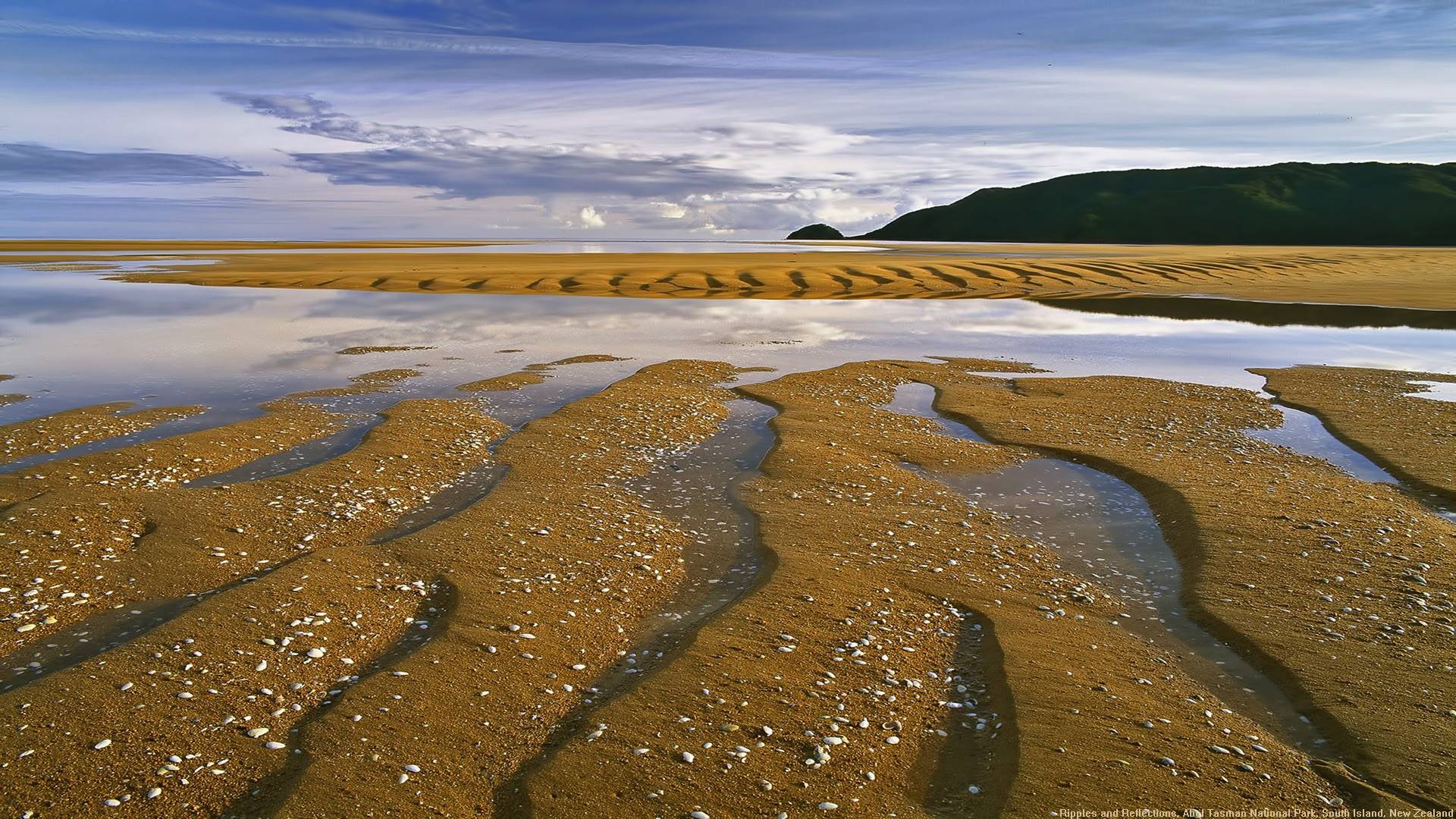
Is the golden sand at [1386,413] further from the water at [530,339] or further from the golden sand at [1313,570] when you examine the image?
the water at [530,339]

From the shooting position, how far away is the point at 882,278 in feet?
168

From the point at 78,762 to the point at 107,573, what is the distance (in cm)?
377

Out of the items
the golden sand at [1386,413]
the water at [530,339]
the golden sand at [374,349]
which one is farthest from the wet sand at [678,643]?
the golden sand at [374,349]

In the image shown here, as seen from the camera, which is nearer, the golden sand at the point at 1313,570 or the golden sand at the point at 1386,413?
the golden sand at the point at 1313,570

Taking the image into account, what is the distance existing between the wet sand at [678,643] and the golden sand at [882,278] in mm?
32957

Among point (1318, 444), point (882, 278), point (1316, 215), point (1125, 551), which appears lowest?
point (1125, 551)

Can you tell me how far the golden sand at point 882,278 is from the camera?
149 ft

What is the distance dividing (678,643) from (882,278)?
45.6 m

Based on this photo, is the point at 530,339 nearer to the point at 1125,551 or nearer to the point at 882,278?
the point at 1125,551

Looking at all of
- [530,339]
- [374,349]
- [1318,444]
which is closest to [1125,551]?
[1318,444]

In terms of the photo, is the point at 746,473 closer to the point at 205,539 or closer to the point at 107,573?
the point at 205,539

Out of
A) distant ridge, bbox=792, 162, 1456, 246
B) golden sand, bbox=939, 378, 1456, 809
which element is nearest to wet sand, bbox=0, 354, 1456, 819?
golden sand, bbox=939, 378, 1456, 809

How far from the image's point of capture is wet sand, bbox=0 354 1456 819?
5.80m

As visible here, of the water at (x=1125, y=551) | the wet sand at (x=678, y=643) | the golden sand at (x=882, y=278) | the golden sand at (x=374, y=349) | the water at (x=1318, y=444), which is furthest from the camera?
the golden sand at (x=882, y=278)
